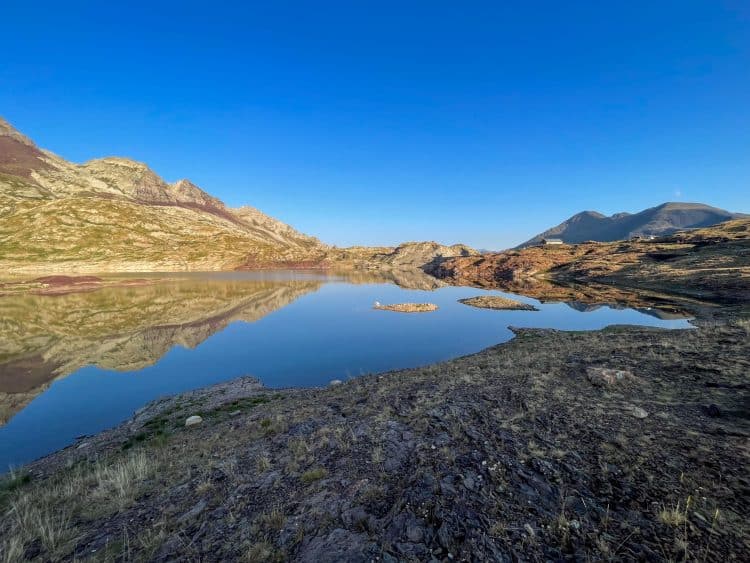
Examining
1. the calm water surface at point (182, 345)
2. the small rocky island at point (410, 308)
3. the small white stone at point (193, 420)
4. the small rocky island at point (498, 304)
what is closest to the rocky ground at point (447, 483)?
the small white stone at point (193, 420)

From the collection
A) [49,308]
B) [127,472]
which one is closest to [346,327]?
[127,472]

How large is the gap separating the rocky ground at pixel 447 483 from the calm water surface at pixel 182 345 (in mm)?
10268

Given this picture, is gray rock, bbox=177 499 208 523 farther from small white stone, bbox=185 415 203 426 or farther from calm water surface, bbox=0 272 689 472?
calm water surface, bbox=0 272 689 472

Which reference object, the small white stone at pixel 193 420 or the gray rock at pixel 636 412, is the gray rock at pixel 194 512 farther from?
the gray rock at pixel 636 412

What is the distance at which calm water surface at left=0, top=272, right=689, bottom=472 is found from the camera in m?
24.0

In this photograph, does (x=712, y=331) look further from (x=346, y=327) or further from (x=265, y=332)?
(x=265, y=332)

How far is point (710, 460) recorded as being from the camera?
26.4ft

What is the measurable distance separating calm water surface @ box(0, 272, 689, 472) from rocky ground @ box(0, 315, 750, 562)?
10268 millimetres

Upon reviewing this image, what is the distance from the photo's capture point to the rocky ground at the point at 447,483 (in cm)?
650

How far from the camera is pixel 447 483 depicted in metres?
8.27

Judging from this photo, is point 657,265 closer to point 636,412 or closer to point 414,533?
point 636,412

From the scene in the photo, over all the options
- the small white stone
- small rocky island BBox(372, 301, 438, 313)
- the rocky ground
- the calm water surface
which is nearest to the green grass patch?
the rocky ground

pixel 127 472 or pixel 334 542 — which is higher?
pixel 334 542

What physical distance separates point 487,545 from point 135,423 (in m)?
23.7
